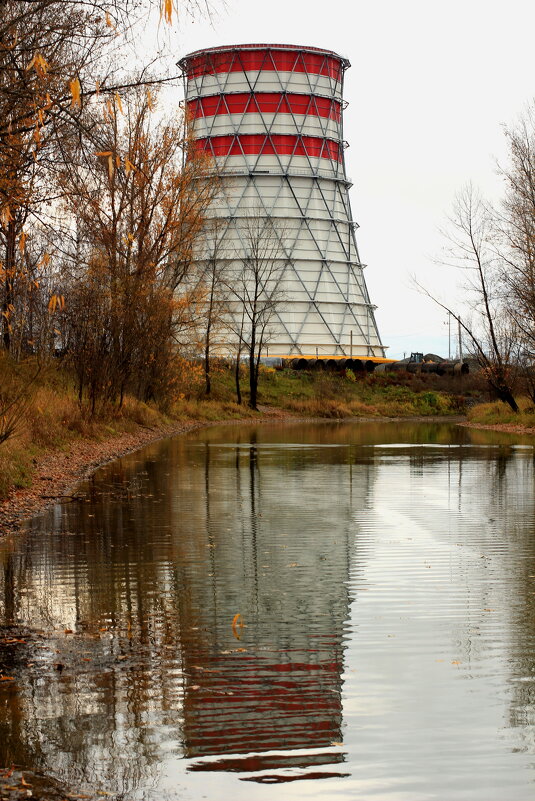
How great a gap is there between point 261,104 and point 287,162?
357 centimetres

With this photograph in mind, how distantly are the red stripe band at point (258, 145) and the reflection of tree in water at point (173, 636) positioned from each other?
52139 mm

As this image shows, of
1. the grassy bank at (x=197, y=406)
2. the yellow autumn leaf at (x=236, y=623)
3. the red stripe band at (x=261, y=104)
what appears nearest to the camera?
the yellow autumn leaf at (x=236, y=623)

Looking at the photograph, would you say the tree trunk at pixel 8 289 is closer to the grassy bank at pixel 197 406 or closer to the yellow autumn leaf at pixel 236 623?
the grassy bank at pixel 197 406

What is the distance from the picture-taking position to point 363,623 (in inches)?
264

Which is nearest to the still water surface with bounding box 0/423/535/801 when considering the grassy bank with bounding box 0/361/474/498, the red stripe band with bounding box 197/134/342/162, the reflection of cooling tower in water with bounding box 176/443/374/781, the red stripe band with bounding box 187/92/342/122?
the reflection of cooling tower in water with bounding box 176/443/374/781

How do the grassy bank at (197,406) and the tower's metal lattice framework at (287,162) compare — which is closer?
the grassy bank at (197,406)

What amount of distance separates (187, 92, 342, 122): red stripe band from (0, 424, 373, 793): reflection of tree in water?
52.7m

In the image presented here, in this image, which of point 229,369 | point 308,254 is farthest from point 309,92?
point 229,369

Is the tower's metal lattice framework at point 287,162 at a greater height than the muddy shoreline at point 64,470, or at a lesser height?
greater

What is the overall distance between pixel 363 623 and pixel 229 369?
5058 centimetres

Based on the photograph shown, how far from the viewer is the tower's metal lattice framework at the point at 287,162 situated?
62.8 m

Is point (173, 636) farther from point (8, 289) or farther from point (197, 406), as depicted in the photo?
point (197, 406)

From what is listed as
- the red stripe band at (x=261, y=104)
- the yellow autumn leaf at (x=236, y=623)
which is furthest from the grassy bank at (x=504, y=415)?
the yellow autumn leaf at (x=236, y=623)

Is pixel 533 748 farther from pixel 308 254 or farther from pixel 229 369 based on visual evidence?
pixel 308 254
